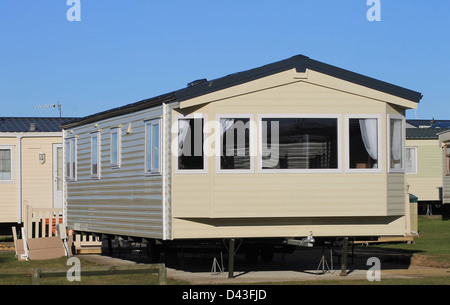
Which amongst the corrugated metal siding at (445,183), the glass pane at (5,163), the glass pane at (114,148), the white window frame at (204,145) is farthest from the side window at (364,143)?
the corrugated metal siding at (445,183)

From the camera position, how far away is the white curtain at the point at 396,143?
17.1 metres

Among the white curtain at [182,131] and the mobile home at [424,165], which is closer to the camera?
the white curtain at [182,131]

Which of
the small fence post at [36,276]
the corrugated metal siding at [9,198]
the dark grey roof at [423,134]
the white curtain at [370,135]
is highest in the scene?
the dark grey roof at [423,134]

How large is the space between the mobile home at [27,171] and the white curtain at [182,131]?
12.3 meters

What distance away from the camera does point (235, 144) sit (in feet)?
53.6

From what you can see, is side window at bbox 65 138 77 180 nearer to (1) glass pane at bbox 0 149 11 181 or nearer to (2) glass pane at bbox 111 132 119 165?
(2) glass pane at bbox 111 132 119 165

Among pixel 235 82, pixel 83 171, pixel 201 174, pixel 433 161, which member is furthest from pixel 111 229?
pixel 433 161

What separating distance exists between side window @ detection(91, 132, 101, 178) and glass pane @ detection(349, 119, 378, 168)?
6565 millimetres

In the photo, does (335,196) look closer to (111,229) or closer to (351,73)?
(351,73)

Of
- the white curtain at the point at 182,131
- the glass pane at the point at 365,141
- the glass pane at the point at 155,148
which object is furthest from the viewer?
the glass pane at the point at 155,148

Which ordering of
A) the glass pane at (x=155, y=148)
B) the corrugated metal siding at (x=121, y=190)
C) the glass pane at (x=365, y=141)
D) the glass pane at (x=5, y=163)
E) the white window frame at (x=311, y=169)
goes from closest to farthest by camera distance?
the white window frame at (x=311, y=169) → the glass pane at (x=365, y=141) → the glass pane at (x=155, y=148) → the corrugated metal siding at (x=121, y=190) → the glass pane at (x=5, y=163)

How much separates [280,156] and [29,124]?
15.2 metres

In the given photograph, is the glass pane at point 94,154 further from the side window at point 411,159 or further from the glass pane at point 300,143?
the side window at point 411,159
